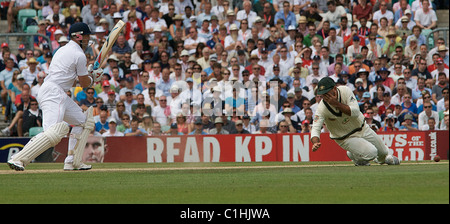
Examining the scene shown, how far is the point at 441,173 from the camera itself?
1009cm

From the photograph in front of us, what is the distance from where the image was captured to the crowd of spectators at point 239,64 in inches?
742

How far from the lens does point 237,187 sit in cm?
949

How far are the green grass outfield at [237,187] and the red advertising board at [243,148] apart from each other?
595 cm

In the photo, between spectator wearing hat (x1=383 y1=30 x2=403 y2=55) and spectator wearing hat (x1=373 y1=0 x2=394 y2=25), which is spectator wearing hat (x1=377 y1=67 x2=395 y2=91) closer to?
spectator wearing hat (x1=383 y1=30 x2=403 y2=55)

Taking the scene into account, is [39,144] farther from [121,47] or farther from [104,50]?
[121,47]

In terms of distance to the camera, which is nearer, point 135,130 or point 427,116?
point 427,116

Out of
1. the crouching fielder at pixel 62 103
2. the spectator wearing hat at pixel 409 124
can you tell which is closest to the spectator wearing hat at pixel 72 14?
the spectator wearing hat at pixel 409 124

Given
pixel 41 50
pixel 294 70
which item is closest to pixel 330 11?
pixel 294 70

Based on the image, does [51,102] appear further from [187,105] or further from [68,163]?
[187,105]

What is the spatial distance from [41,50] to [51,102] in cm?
1031

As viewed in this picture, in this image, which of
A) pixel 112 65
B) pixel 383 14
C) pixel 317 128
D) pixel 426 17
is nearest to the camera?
pixel 317 128

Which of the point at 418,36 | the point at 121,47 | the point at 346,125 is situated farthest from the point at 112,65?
the point at 346,125

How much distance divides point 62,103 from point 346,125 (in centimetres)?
449

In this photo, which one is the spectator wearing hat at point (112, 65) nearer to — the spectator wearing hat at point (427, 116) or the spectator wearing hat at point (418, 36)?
the spectator wearing hat at point (418, 36)
